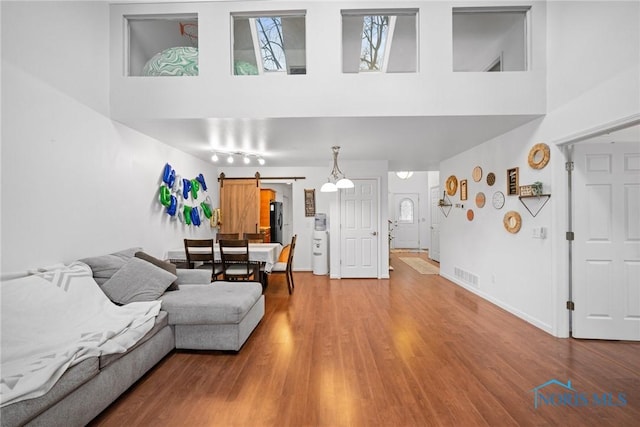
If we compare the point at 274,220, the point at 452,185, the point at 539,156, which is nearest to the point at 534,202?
the point at 539,156

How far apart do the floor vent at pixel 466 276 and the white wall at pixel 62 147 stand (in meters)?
4.98

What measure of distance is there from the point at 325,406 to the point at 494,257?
3.28 m

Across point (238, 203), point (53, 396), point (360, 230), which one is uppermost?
point (238, 203)

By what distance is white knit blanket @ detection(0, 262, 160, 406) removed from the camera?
4.87 ft

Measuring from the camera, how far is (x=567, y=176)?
2.93m

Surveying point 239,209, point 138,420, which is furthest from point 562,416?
point 239,209

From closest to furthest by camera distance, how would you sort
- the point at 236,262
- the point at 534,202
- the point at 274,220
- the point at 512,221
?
the point at 534,202
the point at 512,221
the point at 236,262
the point at 274,220

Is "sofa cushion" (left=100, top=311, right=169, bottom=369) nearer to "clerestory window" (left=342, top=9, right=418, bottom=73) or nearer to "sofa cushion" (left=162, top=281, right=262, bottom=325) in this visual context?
"sofa cushion" (left=162, top=281, right=262, bottom=325)

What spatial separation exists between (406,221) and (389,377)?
8300 millimetres

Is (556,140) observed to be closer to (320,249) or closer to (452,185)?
(452,185)

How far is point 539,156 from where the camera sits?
314 cm

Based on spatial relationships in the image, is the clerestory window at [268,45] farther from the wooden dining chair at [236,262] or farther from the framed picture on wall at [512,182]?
the framed picture on wall at [512,182]

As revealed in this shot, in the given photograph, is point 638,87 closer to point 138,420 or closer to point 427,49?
point 427,49

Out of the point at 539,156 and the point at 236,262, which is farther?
the point at 236,262
